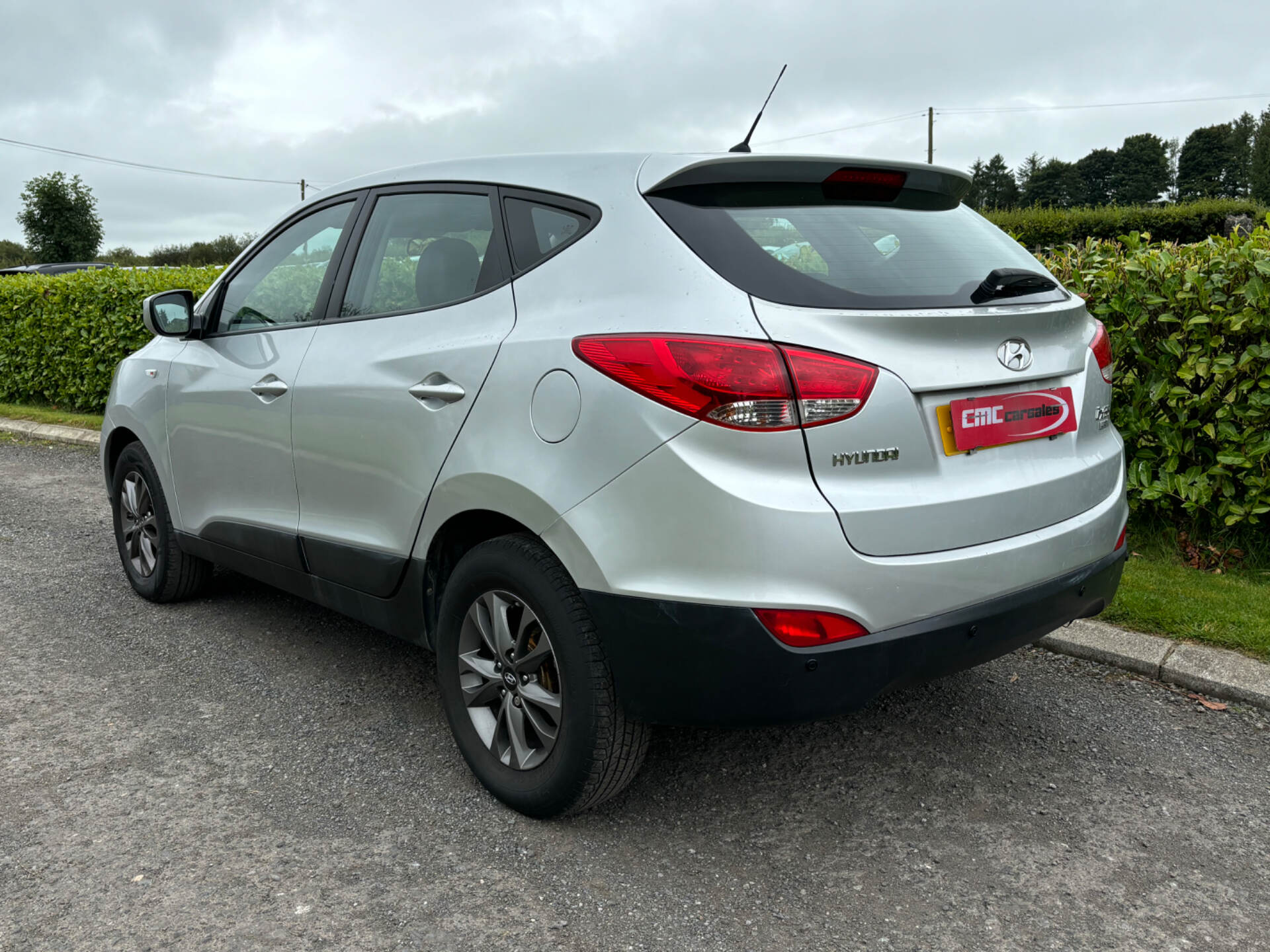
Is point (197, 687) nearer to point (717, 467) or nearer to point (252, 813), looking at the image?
point (252, 813)

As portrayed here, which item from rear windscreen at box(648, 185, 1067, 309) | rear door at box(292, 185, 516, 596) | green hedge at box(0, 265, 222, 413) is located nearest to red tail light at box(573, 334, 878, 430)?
rear windscreen at box(648, 185, 1067, 309)

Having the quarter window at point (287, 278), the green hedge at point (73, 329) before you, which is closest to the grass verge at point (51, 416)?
the green hedge at point (73, 329)

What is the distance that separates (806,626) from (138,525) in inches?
143

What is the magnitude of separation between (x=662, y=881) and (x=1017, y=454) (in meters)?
1.35

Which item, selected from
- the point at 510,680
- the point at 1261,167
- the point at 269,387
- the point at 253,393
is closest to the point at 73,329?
the point at 253,393

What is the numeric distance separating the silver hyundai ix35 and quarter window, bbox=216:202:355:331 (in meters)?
0.30

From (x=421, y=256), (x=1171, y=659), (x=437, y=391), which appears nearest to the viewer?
(x=437, y=391)

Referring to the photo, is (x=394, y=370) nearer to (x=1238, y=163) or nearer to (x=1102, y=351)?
(x=1102, y=351)

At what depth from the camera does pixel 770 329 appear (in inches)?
90.4

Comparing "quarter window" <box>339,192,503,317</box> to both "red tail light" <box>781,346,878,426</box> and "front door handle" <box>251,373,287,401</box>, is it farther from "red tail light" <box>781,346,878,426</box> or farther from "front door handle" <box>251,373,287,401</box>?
"red tail light" <box>781,346,878,426</box>

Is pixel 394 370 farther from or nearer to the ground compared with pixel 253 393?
farther from the ground

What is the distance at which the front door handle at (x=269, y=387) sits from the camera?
140 inches

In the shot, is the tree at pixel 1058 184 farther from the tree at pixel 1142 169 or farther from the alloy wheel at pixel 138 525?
the alloy wheel at pixel 138 525

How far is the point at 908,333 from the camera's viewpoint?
241cm
